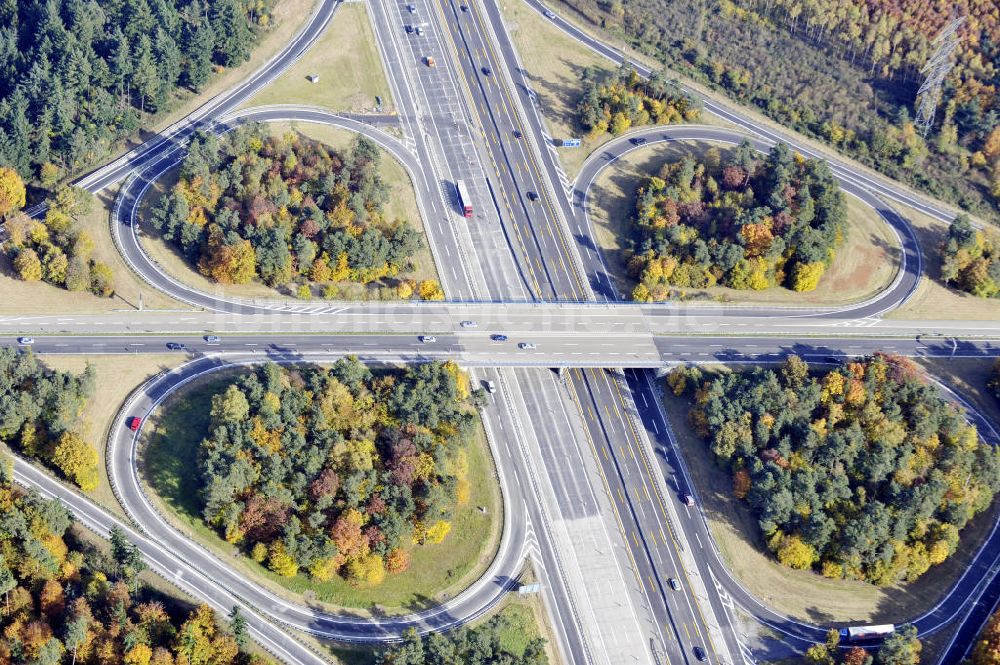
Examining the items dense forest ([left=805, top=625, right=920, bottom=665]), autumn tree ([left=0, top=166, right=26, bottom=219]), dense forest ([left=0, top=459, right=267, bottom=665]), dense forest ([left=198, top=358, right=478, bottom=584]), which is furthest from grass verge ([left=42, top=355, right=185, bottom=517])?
dense forest ([left=805, top=625, right=920, bottom=665])

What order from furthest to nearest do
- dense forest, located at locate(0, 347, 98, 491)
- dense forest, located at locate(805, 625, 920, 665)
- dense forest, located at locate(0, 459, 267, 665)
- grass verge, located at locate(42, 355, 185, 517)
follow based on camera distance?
grass verge, located at locate(42, 355, 185, 517)
dense forest, located at locate(0, 347, 98, 491)
dense forest, located at locate(805, 625, 920, 665)
dense forest, located at locate(0, 459, 267, 665)

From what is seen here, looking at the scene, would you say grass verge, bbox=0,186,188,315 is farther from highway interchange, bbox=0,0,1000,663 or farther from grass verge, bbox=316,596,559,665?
grass verge, bbox=316,596,559,665

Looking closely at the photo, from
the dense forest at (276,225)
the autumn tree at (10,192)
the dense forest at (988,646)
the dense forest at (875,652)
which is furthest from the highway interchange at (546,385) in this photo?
the autumn tree at (10,192)

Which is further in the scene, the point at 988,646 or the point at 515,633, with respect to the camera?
the point at 515,633

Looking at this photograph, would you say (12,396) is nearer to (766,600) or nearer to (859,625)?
(766,600)

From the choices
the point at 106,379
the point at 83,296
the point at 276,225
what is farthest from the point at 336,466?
the point at 83,296

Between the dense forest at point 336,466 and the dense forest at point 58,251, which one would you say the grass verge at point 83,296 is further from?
the dense forest at point 336,466

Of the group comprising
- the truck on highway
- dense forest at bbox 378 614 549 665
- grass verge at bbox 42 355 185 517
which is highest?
the truck on highway

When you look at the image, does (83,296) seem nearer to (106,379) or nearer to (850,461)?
(106,379)
